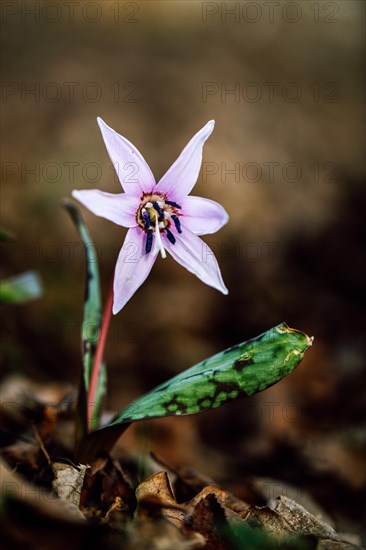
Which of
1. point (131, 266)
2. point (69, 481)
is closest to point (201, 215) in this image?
point (131, 266)

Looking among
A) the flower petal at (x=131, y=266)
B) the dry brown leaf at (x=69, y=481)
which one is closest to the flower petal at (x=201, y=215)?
the flower petal at (x=131, y=266)

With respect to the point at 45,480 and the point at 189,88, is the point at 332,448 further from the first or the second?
the point at 189,88

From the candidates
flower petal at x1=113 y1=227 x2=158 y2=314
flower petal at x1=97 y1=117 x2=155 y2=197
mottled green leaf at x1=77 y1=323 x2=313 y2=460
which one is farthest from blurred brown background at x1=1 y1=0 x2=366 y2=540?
flower petal at x1=97 y1=117 x2=155 y2=197

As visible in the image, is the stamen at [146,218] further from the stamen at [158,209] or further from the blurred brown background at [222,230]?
the blurred brown background at [222,230]

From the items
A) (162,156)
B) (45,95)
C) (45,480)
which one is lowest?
(45,480)

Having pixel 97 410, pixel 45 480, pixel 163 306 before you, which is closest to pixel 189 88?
pixel 163 306

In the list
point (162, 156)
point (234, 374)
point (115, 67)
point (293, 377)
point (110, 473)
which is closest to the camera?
point (234, 374)

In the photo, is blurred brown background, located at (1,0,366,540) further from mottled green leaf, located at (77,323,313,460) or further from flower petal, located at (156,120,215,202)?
flower petal, located at (156,120,215,202)

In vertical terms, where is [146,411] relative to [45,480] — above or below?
above
